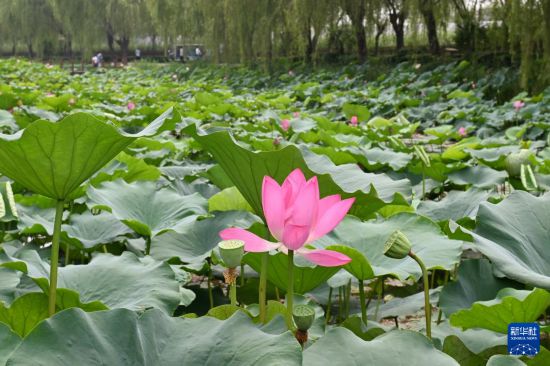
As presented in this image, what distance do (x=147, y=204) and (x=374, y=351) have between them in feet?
2.76

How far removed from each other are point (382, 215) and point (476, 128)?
3.77 metres

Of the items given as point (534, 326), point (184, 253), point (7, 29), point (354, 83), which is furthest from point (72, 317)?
point (7, 29)

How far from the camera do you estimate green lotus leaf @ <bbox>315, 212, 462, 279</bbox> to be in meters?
0.96

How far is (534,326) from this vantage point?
0.64m

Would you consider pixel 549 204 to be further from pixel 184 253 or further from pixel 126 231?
pixel 126 231

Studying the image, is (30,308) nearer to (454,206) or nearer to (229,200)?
(229,200)

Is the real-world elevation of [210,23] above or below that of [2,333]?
above

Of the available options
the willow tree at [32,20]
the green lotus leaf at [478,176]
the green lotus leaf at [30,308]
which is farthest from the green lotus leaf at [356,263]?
the willow tree at [32,20]

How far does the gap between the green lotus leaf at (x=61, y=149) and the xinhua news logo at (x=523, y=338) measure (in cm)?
48

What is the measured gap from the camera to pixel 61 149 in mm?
797

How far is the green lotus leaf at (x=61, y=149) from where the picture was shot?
2.56 ft

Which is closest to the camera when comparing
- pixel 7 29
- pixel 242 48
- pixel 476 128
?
pixel 476 128

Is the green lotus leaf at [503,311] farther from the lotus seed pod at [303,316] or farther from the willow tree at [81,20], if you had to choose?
the willow tree at [81,20]

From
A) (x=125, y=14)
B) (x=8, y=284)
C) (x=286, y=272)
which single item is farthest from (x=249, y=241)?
(x=125, y=14)
